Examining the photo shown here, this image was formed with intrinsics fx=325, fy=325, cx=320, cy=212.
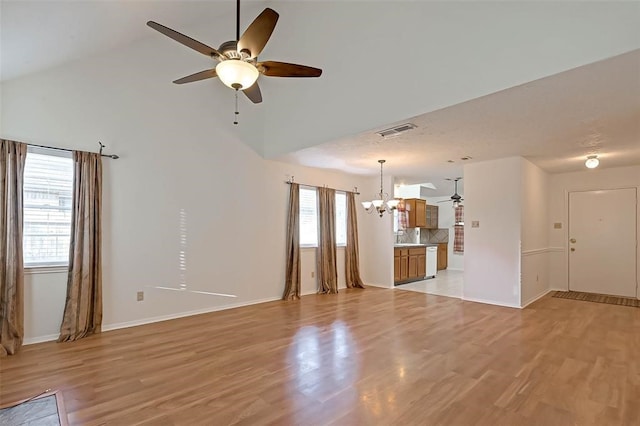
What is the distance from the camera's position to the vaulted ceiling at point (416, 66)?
283 cm

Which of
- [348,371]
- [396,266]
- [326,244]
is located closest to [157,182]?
[326,244]

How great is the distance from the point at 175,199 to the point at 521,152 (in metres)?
5.57

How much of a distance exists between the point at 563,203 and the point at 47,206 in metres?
9.15

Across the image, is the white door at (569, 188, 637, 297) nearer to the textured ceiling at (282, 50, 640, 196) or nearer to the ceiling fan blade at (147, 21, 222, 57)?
the textured ceiling at (282, 50, 640, 196)

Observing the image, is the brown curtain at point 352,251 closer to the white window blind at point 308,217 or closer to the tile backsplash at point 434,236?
the white window blind at point 308,217

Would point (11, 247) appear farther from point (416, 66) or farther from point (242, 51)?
point (416, 66)

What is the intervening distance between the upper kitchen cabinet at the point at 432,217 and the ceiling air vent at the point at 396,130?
7.15m

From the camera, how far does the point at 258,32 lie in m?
2.32

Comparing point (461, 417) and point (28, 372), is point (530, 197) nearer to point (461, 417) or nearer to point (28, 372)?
point (461, 417)

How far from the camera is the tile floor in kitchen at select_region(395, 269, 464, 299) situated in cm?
693

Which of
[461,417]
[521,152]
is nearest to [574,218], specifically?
[521,152]

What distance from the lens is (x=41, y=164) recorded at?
3.94 meters

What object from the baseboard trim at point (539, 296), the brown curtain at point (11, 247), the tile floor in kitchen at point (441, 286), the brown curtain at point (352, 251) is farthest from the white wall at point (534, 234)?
the brown curtain at point (11, 247)

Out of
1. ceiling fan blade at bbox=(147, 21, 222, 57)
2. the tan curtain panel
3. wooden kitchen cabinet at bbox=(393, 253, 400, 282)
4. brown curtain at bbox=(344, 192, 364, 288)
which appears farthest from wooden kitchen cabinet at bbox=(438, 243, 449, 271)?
ceiling fan blade at bbox=(147, 21, 222, 57)
